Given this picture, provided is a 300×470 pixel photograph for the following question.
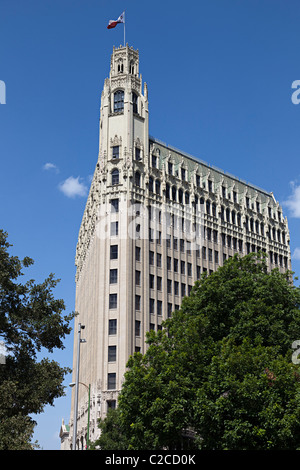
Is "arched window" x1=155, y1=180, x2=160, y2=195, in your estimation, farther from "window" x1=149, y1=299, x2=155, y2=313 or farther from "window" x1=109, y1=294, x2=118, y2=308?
"window" x1=109, y1=294, x2=118, y2=308

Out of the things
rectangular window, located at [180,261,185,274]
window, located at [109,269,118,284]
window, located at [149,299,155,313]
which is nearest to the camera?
window, located at [109,269,118,284]

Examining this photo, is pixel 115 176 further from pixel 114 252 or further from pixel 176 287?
pixel 176 287

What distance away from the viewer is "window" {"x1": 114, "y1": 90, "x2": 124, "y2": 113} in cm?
7894

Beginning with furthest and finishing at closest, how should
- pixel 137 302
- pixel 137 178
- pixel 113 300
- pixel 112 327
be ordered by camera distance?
1. pixel 137 178
2. pixel 137 302
3. pixel 113 300
4. pixel 112 327

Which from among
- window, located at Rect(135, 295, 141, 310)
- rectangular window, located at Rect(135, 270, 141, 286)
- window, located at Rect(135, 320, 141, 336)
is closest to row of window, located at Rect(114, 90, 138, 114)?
rectangular window, located at Rect(135, 270, 141, 286)

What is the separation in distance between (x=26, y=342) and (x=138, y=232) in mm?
38988

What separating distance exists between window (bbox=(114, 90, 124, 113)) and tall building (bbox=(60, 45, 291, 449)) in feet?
0.53

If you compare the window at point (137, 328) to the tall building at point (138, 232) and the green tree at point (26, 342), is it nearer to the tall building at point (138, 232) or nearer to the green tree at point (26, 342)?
the tall building at point (138, 232)

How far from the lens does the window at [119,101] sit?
259ft

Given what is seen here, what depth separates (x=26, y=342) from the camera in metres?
32.2

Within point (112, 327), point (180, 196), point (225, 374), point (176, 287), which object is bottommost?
point (225, 374)

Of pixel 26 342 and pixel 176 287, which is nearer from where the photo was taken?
pixel 26 342

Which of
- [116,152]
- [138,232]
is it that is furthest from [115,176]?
[138,232]
